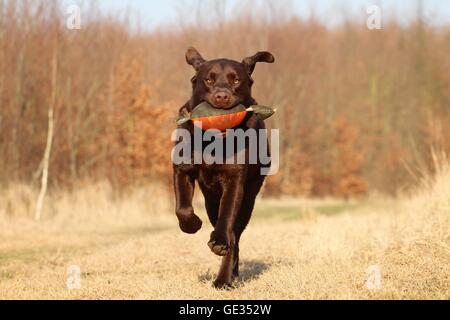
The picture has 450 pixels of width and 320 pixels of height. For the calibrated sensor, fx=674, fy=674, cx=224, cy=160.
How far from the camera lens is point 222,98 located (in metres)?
4.88

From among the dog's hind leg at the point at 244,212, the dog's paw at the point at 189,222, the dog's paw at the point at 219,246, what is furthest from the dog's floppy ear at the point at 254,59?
the dog's paw at the point at 219,246

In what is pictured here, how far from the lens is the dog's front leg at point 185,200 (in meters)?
5.07

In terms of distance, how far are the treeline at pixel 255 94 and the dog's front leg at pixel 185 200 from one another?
514 centimetres

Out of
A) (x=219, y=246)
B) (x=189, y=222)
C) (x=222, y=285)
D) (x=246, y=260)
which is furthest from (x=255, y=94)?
(x=219, y=246)

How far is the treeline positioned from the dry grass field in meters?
1.63

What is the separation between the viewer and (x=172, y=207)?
1641 centimetres

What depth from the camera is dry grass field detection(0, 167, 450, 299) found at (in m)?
4.89

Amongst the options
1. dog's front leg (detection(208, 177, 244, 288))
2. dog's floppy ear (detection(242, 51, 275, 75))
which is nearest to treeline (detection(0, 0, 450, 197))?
dog's floppy ear (detection(242, 51, 275, 75))

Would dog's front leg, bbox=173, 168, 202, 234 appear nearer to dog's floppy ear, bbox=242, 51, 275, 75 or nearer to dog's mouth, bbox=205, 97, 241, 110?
dog's mouth, bbox=205, 97, 241, 110

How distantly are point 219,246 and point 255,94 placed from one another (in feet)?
67.8

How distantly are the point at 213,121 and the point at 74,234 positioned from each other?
634 cm

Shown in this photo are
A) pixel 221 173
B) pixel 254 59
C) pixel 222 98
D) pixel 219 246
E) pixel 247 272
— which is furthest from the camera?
pixel 247 272

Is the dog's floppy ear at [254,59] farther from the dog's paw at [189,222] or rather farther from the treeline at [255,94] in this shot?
the treeline at [255,94]

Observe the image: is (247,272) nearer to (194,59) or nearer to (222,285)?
(222,285)
